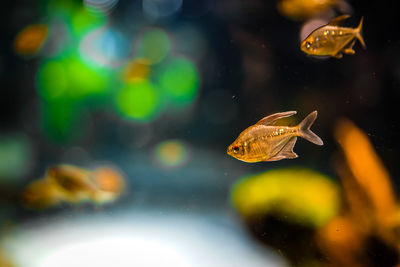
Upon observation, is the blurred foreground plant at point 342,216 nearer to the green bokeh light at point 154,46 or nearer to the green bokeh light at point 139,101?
the green bokeh light at point 154,46

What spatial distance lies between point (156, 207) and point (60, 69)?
2.48m

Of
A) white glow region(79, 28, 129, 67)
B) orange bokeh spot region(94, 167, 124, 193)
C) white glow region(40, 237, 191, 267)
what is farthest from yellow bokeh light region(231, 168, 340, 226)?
white glow region(79, 28, 129, 67)

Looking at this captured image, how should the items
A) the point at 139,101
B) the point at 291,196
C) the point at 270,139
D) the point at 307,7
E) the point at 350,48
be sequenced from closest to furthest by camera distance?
the point at 270,139, the point at 350,48, the point at 307,7, the point at 291,196, the point at 139,101

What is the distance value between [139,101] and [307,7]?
334cm

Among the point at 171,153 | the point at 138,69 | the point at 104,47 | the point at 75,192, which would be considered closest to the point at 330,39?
the point at 75,192

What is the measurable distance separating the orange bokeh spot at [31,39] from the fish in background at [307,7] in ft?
10.1

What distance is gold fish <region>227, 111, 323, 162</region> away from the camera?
1552mm

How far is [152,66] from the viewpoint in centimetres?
463

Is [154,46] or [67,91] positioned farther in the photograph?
[67,91]

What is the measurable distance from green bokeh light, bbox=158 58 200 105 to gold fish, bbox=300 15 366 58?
6.12 feet

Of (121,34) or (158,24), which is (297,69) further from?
(121,34)

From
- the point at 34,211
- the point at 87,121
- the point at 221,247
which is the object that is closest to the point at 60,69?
the point at 87,121

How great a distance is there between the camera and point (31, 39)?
4.09m

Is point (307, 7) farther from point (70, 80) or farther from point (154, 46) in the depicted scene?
point (70, 80)
